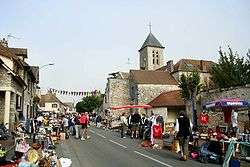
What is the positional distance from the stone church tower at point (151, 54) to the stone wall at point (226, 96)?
59813 millimetres

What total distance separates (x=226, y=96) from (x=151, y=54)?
64.5 metres

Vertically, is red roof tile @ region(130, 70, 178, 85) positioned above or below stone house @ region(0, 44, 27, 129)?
above

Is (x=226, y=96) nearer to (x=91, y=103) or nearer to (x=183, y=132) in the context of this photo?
(x=183, y=132)

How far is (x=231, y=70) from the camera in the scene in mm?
40062

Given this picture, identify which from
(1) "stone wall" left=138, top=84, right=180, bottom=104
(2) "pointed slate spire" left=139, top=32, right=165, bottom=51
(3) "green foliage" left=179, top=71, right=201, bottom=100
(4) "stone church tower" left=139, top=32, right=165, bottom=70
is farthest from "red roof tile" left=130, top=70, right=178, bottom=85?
(3) "green foliage" left=179, top=71, right=201, bottom=100

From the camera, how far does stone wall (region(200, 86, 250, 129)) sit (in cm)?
2405

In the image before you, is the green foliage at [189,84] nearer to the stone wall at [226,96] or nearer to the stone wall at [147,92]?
the stone wall at [226,96]

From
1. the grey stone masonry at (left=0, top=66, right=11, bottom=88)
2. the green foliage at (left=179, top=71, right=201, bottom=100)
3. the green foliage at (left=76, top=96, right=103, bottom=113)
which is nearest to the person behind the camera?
the grey stone masonry at (left=0, top=66, right=11, bottom=88)

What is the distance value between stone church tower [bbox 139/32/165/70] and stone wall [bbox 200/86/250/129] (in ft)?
196

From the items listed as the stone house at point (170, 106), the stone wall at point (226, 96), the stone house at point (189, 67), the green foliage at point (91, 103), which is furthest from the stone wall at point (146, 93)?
the green foliage at point (91, 103)

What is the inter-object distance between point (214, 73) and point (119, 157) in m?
29.5

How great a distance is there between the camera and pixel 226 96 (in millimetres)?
27234

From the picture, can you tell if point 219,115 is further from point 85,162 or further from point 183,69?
point 183,69

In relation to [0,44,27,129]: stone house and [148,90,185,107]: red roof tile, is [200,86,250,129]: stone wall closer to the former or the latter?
[0,44,27,129]: stone house
